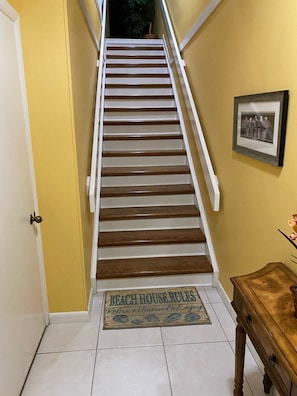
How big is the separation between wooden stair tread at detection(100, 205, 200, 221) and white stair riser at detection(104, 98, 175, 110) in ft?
5.42

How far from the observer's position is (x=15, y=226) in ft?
5.25

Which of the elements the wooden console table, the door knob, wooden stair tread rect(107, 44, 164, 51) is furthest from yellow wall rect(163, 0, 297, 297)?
wooden stair tread rect(107, 44, 164, 51)

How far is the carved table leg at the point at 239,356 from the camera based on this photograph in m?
1.45

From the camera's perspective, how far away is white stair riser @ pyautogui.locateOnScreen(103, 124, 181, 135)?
375cm

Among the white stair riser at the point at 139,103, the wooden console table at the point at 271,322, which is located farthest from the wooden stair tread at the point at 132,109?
the wooden console table at the point at 271,322

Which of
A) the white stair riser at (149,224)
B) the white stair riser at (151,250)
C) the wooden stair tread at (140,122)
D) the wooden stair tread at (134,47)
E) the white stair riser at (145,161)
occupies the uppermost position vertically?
the wooden stair tread at (134,47)

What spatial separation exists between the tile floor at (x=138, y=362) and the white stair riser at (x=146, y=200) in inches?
47.5

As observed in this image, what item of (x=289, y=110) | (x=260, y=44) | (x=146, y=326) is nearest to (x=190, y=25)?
(x=260, y=44)

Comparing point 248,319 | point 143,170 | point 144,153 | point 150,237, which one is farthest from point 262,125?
point 144,153

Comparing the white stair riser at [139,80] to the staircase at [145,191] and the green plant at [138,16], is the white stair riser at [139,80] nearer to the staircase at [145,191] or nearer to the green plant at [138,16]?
the staircase at [145,191]

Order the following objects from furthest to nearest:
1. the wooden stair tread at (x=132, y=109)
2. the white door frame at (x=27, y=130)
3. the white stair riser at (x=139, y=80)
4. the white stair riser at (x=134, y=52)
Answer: the white stair riser at (x=134, y=52) → the white stair riser at (x=139, y=80) → the wooden stair tread at (x=132, y=109) → the white door frame at (x=27, y=130)

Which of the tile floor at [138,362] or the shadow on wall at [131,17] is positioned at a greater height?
the shadow on wall at [131,17]

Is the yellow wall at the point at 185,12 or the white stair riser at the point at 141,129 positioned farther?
the white stair riser at the point at 141,129

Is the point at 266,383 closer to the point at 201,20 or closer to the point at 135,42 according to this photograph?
the point at 201,20
